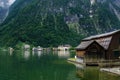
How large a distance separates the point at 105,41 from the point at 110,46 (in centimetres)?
300

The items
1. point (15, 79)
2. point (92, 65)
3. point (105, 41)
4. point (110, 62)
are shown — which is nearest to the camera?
Answer: point (15, 79)

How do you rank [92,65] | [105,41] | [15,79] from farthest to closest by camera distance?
[105,41]
[92,65]
[15,79]

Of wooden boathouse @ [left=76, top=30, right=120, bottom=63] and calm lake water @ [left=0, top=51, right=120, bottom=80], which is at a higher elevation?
wooden boathouse @ [left=76, top=30, right=120, bottom=63]

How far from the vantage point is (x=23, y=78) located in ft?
178

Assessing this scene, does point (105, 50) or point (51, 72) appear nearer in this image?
point (51, 72)

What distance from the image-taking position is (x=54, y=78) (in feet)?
178

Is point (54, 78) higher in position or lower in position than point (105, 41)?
lower

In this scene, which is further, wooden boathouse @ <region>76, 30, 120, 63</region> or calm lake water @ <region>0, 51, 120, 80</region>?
wooden boathouse @ <region>76, 30, 120, 63</region>

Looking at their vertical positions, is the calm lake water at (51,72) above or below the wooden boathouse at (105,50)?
below

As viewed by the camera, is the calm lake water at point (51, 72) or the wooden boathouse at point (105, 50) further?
the wooden boathouse at point (105, 50)

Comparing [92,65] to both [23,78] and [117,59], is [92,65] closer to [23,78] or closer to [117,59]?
[117,59]

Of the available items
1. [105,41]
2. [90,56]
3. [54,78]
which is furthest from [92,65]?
[54,78]

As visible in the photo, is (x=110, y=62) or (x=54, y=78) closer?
(x=54, y=78)

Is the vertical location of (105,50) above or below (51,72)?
above
